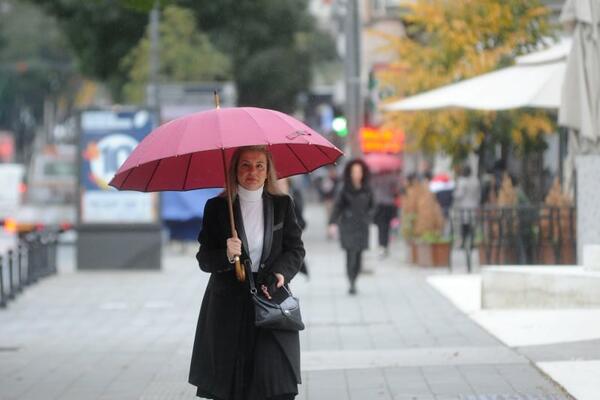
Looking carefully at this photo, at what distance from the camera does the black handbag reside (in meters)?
6.94

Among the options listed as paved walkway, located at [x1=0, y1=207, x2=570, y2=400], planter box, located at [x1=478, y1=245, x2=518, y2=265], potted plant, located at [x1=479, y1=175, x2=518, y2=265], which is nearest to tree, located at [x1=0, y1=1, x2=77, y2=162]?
paved walkway, located at [x1=0, y1=207, x2=570, y2=400]

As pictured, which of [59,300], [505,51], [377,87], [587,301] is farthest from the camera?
[377,87]

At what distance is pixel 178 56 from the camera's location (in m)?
42.6

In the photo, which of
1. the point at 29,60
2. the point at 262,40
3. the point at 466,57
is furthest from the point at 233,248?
the point at 29,60

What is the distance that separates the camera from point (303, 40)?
175ft

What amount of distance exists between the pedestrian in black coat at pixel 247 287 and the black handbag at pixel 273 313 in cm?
6

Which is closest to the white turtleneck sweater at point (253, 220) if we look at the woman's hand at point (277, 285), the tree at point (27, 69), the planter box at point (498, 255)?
the woman's hand at point (277, 285)

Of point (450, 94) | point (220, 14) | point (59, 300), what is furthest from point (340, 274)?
point (220, 14)

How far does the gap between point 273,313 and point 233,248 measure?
0.36 metres

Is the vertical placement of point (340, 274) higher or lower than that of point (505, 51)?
lower

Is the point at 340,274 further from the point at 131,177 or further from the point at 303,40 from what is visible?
the point at 303,40

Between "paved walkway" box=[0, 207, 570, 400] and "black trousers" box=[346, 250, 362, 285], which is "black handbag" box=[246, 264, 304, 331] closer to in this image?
"paved walkway" box=[0, 207, 570, 400]

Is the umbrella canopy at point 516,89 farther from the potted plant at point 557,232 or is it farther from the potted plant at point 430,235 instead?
the potted plant at point 430,235

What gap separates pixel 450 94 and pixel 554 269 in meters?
5.51
